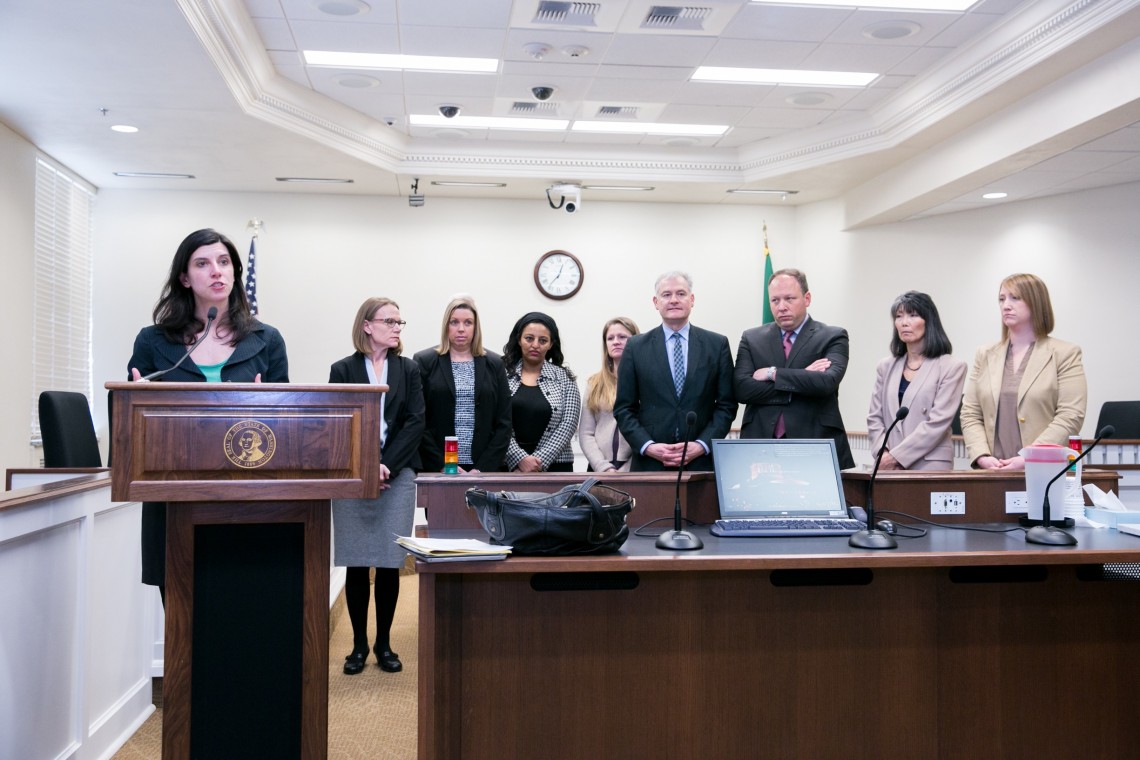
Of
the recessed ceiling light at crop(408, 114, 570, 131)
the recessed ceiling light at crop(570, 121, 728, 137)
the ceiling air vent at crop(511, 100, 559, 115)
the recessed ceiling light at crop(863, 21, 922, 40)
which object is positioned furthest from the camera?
the recessed ceiling light at crop(570, 121, 728, 137)

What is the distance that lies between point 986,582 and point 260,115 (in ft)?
16.5

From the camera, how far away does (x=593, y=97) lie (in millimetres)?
6062

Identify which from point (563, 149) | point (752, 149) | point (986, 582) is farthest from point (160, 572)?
point (752, 149)

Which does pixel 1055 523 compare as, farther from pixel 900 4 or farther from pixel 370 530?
pixel 900 4

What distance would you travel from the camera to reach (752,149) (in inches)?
282

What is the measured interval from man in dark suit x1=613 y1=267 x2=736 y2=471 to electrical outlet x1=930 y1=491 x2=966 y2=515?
79cm

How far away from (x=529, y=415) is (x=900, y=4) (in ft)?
9.79

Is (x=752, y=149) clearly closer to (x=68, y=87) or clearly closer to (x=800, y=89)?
(x=800, y=89)

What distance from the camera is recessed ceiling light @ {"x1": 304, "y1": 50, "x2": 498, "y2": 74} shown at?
17.7ft

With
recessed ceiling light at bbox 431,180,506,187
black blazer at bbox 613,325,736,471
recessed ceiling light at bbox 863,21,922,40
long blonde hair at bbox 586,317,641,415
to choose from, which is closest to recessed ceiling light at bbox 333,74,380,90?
recessed ceiling light at bbox 431,180,506,187

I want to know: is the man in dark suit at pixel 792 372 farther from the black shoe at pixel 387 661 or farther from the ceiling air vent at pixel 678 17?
the ceiling air vent at pixel 678 17

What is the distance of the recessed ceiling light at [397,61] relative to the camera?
5.40m

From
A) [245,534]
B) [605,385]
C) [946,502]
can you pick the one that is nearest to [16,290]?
[605,385]

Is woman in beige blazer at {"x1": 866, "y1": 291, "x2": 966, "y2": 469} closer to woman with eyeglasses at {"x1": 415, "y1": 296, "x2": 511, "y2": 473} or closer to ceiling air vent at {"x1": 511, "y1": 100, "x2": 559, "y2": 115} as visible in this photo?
woman with eyeglasses at {"x1": 415, "y1": 296, "x2": 511, "y2": 473}
